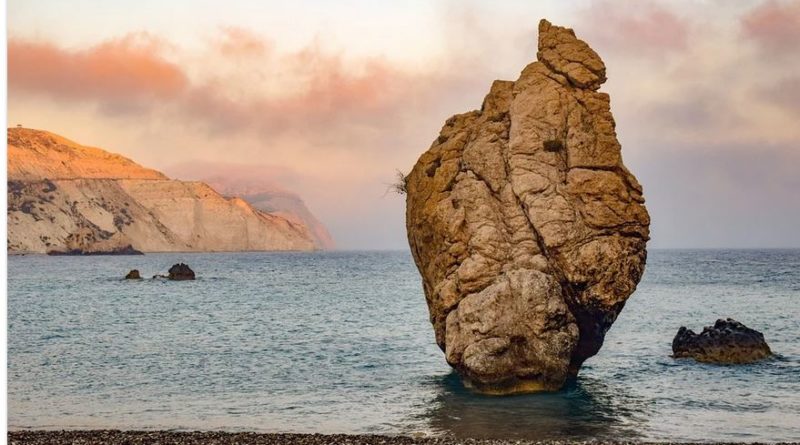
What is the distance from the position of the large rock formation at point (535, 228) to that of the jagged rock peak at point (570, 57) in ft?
0.16

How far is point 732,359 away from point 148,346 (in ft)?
113

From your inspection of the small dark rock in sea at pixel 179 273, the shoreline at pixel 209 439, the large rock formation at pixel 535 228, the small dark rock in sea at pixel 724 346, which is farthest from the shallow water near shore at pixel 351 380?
the small dark rock in sea at pixel 179 273

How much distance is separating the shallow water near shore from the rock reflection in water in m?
0.10

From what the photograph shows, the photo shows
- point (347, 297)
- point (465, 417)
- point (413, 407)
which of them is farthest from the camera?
point (347, 297)

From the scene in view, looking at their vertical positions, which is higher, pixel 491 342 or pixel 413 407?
pixel 491 342

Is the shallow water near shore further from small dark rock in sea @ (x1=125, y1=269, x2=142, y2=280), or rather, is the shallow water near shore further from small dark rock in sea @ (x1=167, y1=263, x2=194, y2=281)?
small dark rock in sea @ (x1=167, y1=263, x2=194, y2=281)

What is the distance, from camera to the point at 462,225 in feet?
118

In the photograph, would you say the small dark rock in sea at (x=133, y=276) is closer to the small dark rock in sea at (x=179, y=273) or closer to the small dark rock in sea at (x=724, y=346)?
the small dark rock in sea at (x=179, y=273)

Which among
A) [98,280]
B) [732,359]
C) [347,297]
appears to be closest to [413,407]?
[732,359]

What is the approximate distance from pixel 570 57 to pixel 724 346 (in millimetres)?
18473

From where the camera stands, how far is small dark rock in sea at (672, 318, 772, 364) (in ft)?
148

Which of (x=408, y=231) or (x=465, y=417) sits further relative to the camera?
(x=408, y=231)

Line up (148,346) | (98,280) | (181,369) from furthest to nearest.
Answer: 1. (98,280)
2. (148,346)
3. (181,369)

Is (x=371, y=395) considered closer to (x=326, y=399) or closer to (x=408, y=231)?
(x=326, y=399)
